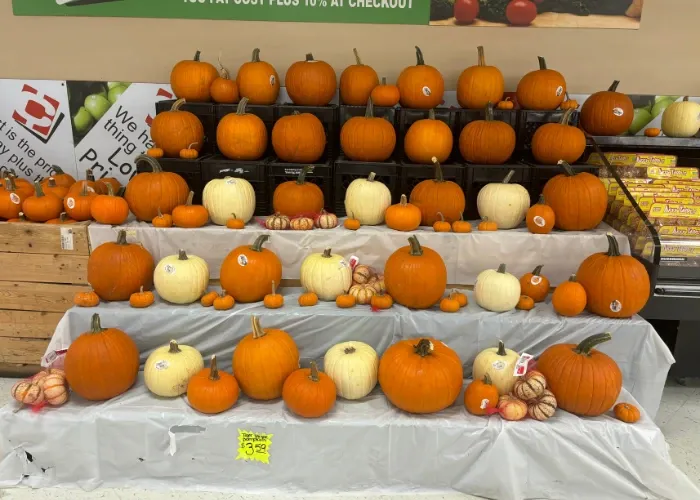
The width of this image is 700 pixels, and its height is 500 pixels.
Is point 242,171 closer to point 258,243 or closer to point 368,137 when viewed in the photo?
point 258,243

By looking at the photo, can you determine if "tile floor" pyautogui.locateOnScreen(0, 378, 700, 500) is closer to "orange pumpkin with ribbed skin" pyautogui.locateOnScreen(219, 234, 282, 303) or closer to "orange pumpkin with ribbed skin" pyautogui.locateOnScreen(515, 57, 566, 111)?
"orange pumpkin with ribbed skin" pyautogui.locateOnScreen(219, 234, 282, 303)

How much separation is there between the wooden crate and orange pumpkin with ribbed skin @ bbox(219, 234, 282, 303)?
859mm

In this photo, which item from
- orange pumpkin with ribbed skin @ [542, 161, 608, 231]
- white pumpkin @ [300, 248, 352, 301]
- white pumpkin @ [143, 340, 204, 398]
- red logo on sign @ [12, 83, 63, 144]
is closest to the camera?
white pumpkin @ [143, 340, 204, 398]

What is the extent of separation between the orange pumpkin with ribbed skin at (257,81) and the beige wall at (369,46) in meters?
0.34

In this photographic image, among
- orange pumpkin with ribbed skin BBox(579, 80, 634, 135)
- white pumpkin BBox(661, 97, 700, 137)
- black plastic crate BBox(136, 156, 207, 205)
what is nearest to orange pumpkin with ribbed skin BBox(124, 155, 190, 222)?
black plastic crate BBox(136, 156, 207, 205)

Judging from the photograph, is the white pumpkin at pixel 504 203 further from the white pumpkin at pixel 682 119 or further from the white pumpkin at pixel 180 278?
the white pumpkin at pixel 180 278

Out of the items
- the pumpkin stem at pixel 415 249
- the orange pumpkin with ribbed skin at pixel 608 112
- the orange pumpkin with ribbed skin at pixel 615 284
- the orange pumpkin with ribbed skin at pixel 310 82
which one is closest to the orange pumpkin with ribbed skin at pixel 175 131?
the orange pumpkin with ribbed skin at pixel 310 82

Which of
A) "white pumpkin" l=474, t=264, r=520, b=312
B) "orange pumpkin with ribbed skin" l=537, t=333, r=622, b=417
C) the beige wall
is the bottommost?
"orange pumpkin with ribbed skin" l=537, t=333, r=622, b=417

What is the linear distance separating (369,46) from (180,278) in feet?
6.62

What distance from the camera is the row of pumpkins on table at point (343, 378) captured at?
2420mm

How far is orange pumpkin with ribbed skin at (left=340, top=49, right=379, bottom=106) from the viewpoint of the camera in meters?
3.51

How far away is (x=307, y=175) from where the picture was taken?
3.36m

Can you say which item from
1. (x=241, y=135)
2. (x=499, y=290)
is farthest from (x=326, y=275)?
(x=241, y=135)

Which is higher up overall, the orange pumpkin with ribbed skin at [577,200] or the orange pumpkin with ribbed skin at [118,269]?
the orange pumpkin with ribbed skin at [577,200]
